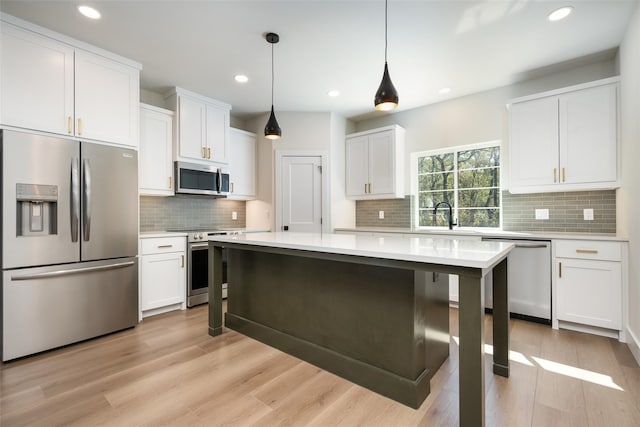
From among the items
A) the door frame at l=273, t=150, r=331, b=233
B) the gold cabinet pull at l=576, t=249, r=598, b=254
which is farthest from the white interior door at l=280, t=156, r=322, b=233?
the gold cabinet pull at l=576, t=249, r=598, b=254

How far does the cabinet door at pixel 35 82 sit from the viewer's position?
2.37 m

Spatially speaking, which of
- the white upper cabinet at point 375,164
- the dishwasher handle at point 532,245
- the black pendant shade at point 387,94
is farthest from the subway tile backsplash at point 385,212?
the black pendant shade at point 387,94

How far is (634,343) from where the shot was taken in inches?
93.0

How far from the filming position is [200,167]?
3.99 m

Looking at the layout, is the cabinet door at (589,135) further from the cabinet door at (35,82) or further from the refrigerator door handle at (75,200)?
the cabinet door at (35,82)

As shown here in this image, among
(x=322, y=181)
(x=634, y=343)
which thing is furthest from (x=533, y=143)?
(x=322, y=181)

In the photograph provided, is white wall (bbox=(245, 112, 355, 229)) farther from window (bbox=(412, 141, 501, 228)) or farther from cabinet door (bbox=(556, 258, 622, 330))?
cabinet door (bbox=(556, 258, 622, 330))

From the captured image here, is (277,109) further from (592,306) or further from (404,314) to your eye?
(592,306)

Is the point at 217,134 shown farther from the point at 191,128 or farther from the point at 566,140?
the point at 566,140

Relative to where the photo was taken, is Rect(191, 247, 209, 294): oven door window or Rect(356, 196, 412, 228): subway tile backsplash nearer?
Rect(191, 247, 209, 294): oven door window

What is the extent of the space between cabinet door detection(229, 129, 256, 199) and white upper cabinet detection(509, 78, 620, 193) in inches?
138

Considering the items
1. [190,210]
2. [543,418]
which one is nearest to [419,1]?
[543,418]

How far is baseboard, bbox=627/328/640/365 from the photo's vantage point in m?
2.26

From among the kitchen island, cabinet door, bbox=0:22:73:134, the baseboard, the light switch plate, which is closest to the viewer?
the kitchen island
